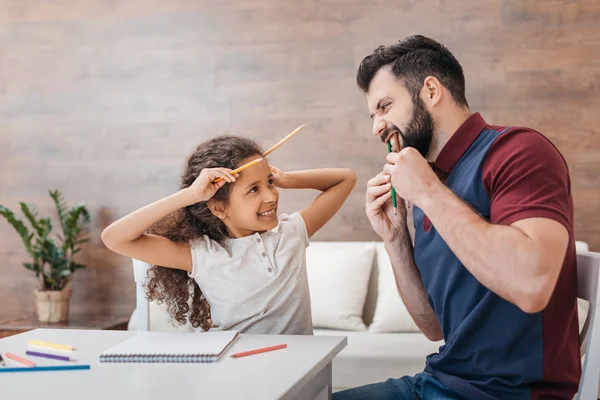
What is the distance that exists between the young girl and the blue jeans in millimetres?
360

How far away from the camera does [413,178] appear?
141cm

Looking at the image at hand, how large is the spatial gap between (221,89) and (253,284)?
7.13 ft

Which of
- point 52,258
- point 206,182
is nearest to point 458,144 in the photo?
point 206,182

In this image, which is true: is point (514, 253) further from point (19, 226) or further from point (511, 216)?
point (19, 226)

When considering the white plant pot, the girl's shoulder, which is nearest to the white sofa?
the white plant pot

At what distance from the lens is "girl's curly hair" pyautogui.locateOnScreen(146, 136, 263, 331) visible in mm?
2053

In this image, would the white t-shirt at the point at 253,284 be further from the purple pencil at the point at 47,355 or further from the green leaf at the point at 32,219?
the green leaf at the point at 32,219

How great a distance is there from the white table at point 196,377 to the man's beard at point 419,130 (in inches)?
18.6

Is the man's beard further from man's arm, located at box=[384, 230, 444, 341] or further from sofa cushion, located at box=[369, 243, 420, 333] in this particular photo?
sofa cushion, located at box=[369, 243, 420, 333]

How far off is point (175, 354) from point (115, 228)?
1.97 feet

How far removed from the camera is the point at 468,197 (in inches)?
58.7

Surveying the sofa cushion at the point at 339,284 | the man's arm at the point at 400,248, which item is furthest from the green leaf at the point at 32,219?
the man's arm at the point at 400,248

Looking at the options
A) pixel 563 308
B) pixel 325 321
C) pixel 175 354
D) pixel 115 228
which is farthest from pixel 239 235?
pixel 325 321

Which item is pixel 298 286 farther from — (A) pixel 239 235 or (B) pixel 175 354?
(B) pixel 175 354
